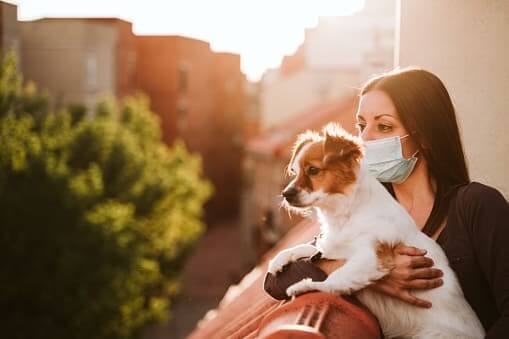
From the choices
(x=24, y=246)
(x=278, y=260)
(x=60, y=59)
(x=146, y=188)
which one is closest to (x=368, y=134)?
(x=278, y=260)

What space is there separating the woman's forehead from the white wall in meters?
1.64

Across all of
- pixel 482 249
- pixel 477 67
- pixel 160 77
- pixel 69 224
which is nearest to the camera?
pixel 482 249

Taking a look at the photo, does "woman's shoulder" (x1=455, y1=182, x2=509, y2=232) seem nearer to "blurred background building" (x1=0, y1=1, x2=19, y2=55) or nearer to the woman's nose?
the woman's nose

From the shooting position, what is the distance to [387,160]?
3.58 meters

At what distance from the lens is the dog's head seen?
3.21 meters

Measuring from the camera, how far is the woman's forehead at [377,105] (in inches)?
139

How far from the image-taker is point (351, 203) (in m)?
3.29

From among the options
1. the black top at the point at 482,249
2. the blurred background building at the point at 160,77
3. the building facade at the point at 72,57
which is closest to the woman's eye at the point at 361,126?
the black top at the point at 482,249

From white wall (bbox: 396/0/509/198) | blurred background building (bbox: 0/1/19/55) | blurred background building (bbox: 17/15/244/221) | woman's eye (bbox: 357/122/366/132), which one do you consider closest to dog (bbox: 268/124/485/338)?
woman's eye (bbox: 357/122/366/132)

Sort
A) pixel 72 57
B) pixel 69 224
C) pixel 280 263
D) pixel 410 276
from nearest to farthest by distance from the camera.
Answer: pixel 410 276
pixel 280 263
pixel 69 224
pixel 72 57

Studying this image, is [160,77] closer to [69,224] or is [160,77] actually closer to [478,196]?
[69,224]

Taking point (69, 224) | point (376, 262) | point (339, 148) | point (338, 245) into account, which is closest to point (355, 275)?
point (376, 262)

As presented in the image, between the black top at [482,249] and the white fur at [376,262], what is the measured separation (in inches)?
2.4

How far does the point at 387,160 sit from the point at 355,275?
76 cm
